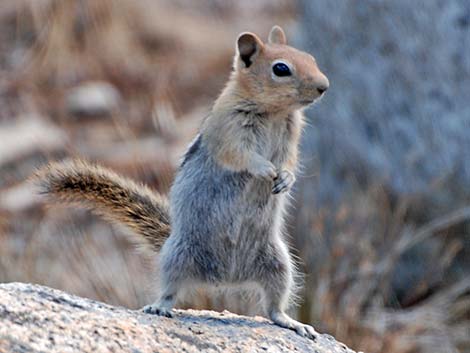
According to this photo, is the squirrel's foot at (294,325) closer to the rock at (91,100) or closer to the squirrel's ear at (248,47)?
the squirrel's ear at (248,47)

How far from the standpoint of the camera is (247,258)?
11.0 ft

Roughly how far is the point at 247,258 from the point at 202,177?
25 cm

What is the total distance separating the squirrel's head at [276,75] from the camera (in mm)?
3271

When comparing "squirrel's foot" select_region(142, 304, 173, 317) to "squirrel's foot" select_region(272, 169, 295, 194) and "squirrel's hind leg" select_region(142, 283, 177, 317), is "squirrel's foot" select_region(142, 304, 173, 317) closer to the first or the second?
"squirrel's hind leg" select_region(142, 283, 177, 317)

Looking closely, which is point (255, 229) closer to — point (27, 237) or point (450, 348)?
point (450, 348)

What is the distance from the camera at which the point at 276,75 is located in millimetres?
3350

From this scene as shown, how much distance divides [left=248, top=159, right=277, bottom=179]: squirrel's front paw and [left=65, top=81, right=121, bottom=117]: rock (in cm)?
486

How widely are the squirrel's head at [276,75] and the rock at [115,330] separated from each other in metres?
0.60

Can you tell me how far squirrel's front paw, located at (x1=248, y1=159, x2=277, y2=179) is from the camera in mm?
3242

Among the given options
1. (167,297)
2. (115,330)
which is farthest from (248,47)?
(115,330)

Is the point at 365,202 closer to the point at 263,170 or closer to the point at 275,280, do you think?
the point at 275,280

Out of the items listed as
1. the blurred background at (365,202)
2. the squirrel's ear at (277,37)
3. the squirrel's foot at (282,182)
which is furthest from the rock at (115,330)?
the blurred background at (365,202)

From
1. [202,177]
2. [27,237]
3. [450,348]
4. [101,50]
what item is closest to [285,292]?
[202,177]

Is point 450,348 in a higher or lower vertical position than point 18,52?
lower
